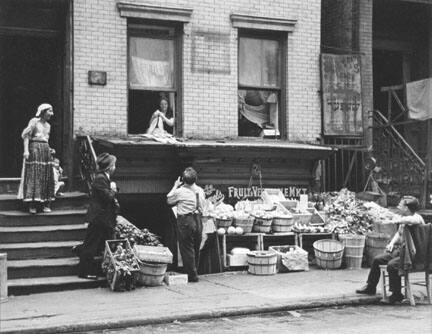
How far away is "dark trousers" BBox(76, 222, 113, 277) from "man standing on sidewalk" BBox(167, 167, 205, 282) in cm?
128

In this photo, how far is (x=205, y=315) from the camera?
30.8ft

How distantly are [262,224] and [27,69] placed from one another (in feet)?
19.9

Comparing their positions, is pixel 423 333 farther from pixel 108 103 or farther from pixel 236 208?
pixel 108 103

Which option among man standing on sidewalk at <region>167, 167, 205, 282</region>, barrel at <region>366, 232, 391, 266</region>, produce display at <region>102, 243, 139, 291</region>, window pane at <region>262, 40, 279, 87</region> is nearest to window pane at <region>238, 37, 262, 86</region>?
window pane at <region>262, 40, 279, 87</region>

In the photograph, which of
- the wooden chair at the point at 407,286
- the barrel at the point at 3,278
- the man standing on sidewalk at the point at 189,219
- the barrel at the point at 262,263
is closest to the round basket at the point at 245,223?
the barrel at the point at 262,263

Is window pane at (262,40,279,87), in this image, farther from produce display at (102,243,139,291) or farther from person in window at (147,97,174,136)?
produce display at (102,243,139,291)

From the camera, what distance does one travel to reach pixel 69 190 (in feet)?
45.5

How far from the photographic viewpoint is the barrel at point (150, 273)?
11.4 metres

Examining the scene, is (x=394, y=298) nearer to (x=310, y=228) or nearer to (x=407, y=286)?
(x=407, y=286)

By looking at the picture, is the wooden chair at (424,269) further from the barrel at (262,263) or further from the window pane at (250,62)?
the window pane at (250,62)

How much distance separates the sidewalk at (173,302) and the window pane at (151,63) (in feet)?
14.8

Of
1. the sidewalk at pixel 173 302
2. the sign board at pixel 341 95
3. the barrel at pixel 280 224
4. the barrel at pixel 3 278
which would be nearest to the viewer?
the sidewalk at pixel 173 302

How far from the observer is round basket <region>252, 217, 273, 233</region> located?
13.4 metres

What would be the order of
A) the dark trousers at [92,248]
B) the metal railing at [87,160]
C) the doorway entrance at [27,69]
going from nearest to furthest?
the dark trousers at [92,248] < the metal railing at [87,160] < the doorway entrance at [27,69]
